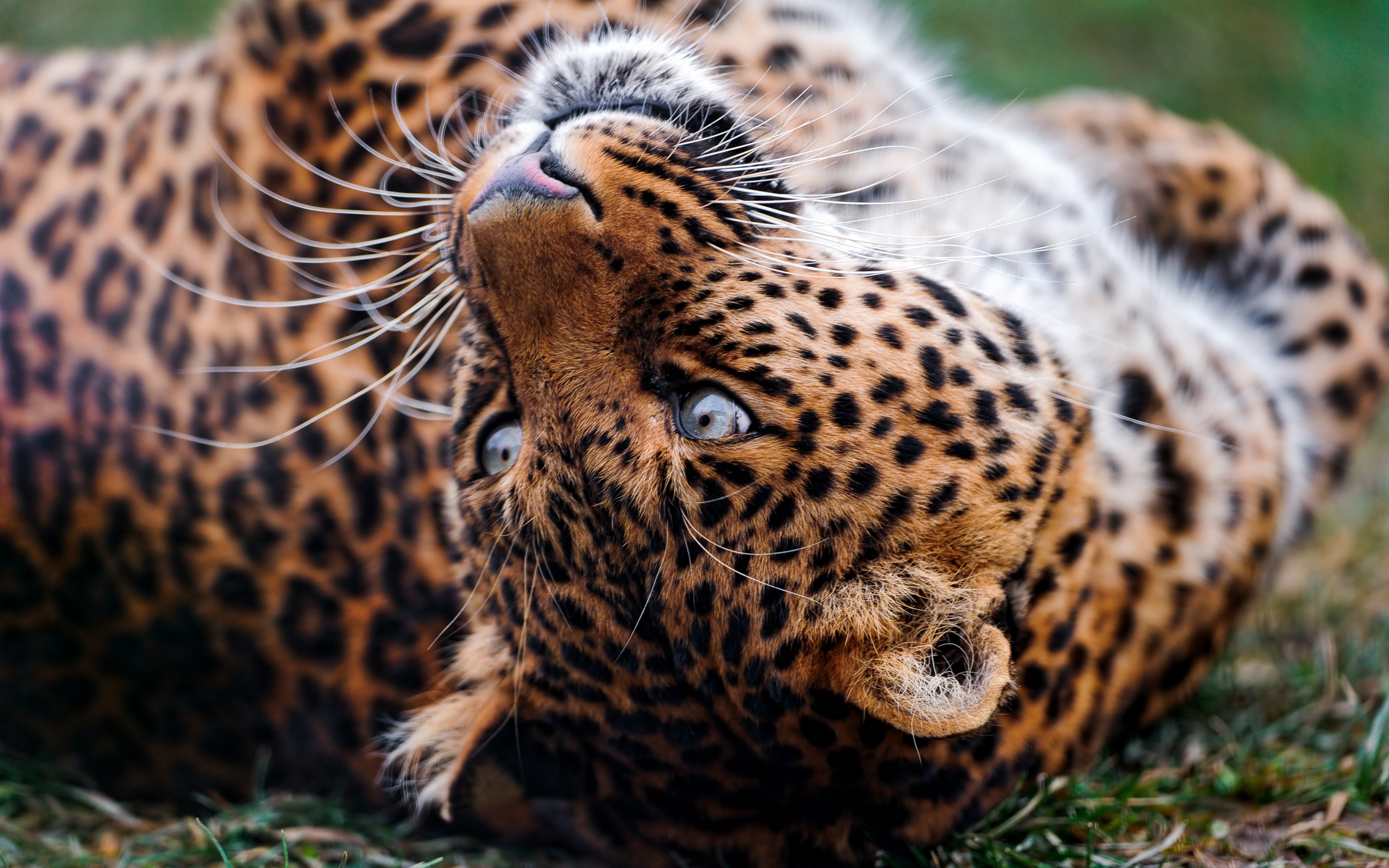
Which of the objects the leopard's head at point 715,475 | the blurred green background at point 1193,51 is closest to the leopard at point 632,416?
the leopard's head at point 715,475

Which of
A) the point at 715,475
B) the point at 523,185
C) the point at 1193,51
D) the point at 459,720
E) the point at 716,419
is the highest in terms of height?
the point at 1193,51

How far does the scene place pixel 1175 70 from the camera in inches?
356

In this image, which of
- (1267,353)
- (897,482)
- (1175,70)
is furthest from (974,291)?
(1175,70)

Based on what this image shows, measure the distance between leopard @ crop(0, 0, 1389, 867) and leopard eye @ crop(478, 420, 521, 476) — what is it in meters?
0.01

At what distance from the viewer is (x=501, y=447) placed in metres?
3.20

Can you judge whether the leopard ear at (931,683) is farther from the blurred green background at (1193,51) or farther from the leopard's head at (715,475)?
the blurred green background at (1193,51)

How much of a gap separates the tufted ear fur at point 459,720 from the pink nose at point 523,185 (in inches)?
43.2

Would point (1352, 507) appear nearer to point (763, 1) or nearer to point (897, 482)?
point (763, 1)

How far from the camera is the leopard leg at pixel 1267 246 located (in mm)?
4930

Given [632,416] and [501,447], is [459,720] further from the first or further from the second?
[632,416]

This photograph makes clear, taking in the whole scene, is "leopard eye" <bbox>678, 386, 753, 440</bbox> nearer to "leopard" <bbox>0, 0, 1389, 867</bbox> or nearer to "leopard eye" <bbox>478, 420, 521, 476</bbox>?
"leopard" <bbox>0, 0, 1389, 867</bbox>

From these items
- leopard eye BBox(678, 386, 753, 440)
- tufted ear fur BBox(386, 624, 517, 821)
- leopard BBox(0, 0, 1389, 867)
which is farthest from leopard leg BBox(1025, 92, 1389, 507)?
tufted ear fur BBox(386, 624, 517, 821)

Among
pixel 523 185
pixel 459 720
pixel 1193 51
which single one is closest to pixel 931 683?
pixel 459 720

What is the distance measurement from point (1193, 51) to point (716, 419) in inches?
294
